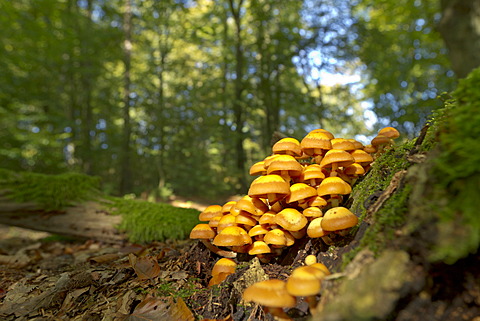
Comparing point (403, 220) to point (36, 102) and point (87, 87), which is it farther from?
point (87, 87)

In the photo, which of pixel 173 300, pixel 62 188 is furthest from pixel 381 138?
pixel 62 188

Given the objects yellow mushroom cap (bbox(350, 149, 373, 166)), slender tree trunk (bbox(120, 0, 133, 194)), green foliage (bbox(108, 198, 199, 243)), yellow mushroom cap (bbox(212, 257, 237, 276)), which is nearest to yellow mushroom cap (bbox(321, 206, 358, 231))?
yellow mushroom cap (bbox(350, 149, 373, 166))

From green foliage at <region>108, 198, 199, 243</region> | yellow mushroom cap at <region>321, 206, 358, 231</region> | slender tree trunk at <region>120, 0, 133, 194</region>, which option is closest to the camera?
yellow mushroom cap at <region>321, 206, 358, 231</region>

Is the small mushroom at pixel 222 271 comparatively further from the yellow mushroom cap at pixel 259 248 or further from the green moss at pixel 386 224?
the green moss at pixel 386 224

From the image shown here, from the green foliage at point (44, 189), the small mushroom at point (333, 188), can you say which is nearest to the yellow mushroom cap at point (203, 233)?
the small mushroom at point (333, 188)

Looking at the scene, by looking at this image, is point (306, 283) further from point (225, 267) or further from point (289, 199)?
point (225, 267)

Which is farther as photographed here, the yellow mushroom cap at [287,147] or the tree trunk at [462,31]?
the tree trunk at [462,31]

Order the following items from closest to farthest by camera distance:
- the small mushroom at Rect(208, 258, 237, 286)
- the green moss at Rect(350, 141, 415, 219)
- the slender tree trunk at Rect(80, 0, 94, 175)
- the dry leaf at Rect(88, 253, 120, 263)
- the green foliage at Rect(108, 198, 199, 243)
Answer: the green moss at Rect(350, 141, 415, 219), the small mushroom at Rect(208, 258, 237, 286), the dry leaf at Rect(88, 253, 120, 263), the green foliage at Rect(108, 198, 199, 243), the slender tree trunk at Rect(80, 0, 94, 175)

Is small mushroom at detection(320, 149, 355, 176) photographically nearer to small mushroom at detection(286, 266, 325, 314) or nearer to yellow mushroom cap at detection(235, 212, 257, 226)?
yellow mushroom cap at detection(235, 212, 257, 226)
